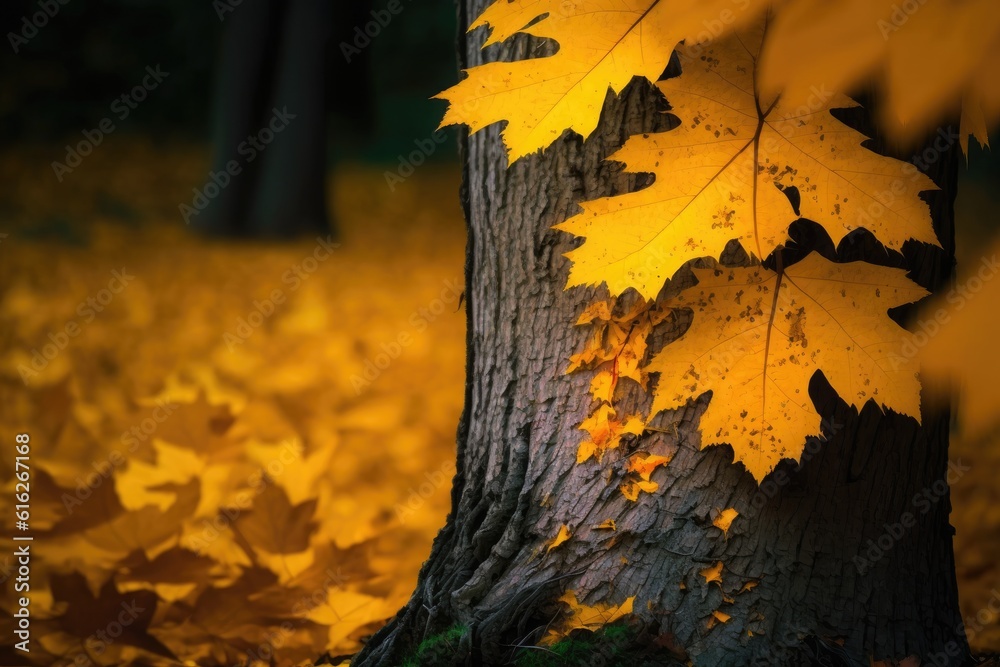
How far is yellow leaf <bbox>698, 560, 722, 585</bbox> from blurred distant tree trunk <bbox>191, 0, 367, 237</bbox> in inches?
146

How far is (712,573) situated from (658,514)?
0.12 meters

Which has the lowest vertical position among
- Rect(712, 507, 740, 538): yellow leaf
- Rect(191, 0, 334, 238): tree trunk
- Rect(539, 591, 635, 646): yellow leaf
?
Rect(539, 591, 635, 646): yellow leaf

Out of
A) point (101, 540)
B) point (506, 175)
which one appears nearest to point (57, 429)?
point (101, 540)

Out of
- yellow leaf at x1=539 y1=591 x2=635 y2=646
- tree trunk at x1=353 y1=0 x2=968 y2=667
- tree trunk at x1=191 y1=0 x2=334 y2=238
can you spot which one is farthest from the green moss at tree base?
tree trunk at x1=191 y1=0 x2=334 y2=238

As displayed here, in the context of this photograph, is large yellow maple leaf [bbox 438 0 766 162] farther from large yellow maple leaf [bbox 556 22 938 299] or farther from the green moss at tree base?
the green moss at tree base

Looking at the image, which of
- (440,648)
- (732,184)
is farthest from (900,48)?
(440,648)

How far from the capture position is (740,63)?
110 cm

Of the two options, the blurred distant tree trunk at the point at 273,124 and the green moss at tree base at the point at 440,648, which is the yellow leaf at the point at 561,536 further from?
the blurred distant tree trunk at the point at 273,124

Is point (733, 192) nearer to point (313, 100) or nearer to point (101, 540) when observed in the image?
point (101, 540)

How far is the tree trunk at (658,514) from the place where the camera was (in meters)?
1.25

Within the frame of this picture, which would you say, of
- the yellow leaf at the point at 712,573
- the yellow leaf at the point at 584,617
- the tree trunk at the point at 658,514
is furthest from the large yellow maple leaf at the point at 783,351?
the yellow leaf at the point at 584,617

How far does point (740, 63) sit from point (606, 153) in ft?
0.86

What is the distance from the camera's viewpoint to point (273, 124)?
466cm

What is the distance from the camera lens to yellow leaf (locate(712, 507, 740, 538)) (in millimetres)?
1246
